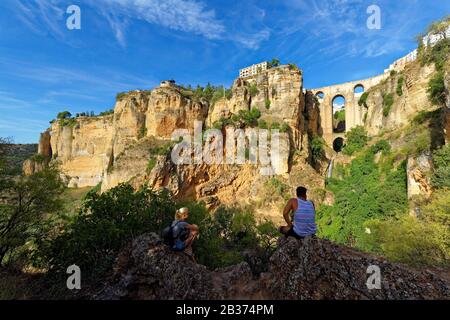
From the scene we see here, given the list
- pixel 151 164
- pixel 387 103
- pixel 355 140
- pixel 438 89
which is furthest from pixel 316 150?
pixel 151 164

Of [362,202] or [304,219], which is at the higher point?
[304,219]

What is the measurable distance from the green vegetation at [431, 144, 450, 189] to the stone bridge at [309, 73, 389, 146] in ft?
71.7

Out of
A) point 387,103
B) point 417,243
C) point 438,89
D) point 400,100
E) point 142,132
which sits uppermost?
point 387,103

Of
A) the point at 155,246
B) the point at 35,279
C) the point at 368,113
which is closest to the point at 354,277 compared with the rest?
the point at 155,246

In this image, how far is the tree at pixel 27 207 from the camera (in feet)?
25.5

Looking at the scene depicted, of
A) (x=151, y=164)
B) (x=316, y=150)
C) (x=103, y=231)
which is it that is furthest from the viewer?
(x=316, y=150)

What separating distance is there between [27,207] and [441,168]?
922 inches

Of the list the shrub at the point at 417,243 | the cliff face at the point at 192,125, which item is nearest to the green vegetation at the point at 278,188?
the cliff face at the point at 192,125

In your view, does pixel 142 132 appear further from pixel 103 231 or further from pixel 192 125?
pixel 103 231

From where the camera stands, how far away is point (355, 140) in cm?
3559

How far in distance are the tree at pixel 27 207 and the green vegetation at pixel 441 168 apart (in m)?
22.2

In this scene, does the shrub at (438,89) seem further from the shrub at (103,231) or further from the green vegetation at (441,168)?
the shrub at (103,231)
